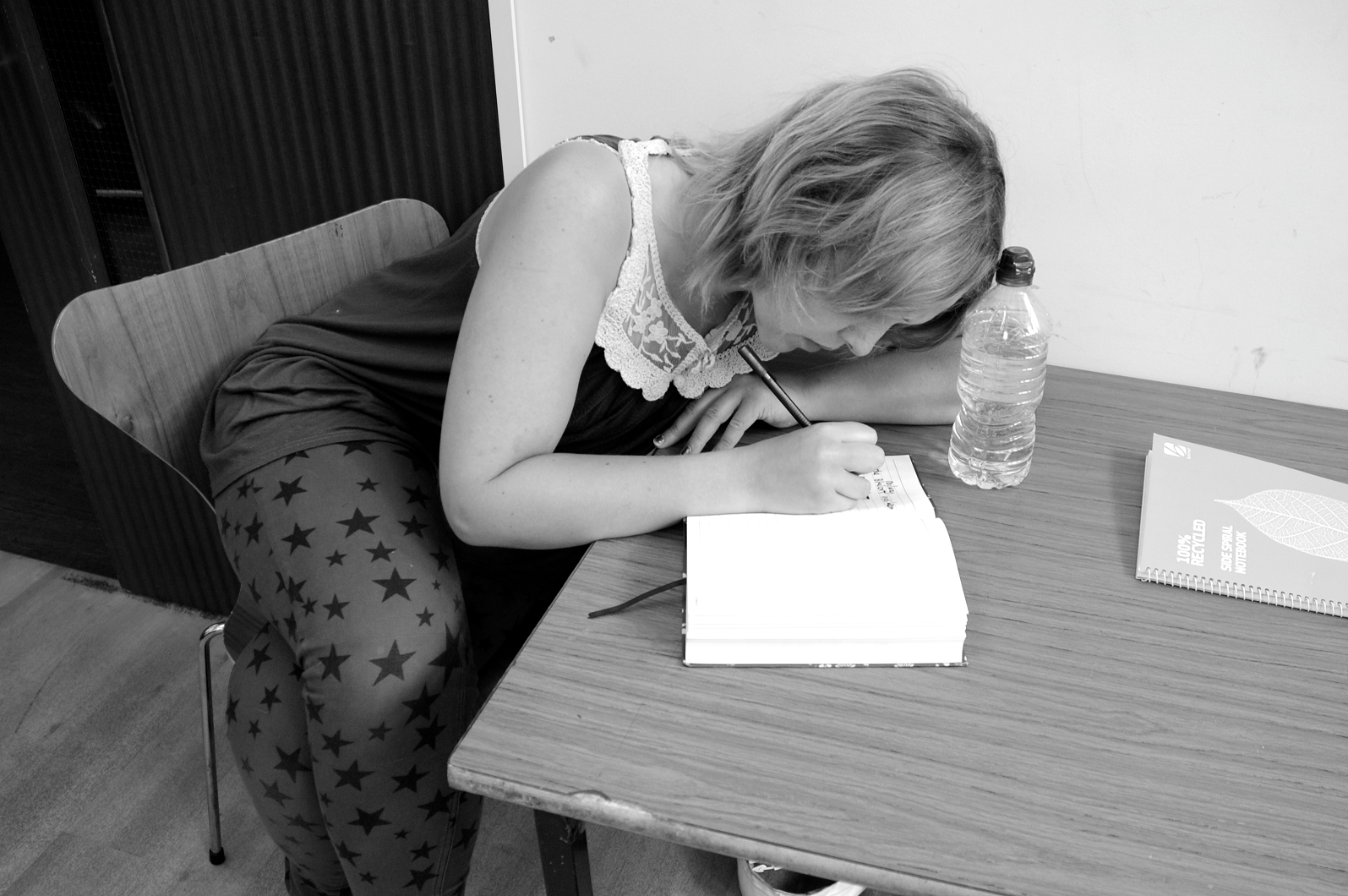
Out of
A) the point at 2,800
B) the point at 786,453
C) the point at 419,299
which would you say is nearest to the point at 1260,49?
the point at 786,453

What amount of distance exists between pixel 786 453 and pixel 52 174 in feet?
4.86

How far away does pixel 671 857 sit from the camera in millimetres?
1497

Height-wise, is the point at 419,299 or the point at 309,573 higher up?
the point at 419,299

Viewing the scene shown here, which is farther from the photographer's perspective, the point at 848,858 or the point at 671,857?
the point at 671,857

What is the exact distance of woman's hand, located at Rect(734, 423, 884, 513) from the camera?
92 cm

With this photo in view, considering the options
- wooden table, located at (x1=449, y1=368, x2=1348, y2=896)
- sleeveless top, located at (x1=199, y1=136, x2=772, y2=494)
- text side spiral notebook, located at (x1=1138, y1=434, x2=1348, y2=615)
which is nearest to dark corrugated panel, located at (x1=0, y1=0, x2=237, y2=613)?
sleeveless top, located at (x1=199, y1=136, x2=772, y2=494)

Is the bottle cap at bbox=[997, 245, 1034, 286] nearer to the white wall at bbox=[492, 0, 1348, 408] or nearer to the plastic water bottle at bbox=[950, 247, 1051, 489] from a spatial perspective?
the plastic water bottle at bbox=[950, 247, 1051, 489]

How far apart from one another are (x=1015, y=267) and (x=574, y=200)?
0.46 metres

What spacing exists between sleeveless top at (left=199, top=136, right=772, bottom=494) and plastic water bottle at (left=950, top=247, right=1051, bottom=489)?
263 mm

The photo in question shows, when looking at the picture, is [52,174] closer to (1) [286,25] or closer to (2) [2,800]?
(1) [286,25]

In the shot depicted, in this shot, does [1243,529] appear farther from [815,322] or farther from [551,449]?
[551,449]

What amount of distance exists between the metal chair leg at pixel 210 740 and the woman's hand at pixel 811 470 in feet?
2.71

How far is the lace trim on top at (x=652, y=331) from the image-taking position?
1.03m

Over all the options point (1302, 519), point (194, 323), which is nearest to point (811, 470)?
point (1302, 519)
